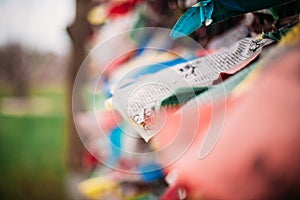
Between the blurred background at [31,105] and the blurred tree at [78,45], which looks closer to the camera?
the blurred tree at [78,45]

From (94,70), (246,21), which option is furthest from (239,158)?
(94,70)

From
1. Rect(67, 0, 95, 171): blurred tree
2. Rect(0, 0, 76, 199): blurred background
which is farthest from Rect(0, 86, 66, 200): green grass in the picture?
Rect(67, 0, 95, 171): blurred tree

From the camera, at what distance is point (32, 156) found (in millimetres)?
1991

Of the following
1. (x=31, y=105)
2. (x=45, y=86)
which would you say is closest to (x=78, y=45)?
(x=45, y=86)

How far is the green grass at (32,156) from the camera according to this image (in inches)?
76.4

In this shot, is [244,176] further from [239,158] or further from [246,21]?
[246,21]

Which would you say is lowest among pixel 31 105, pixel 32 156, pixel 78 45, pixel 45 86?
pixel 32 156

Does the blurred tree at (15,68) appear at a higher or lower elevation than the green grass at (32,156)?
higher

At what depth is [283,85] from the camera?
451 millimetres

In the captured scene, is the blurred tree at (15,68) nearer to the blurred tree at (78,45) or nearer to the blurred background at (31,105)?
the blurred background at (31,105)

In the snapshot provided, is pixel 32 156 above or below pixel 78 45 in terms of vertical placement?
below

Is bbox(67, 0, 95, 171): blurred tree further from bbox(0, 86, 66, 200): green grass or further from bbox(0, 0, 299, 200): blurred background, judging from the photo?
bbox(0, 86, 66, 200): green grass

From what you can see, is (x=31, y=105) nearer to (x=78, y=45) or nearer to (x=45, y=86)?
(x=45, y=86)

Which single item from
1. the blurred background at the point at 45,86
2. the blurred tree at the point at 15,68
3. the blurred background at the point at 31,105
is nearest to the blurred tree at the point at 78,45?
the blurred background at the point at 45,86
